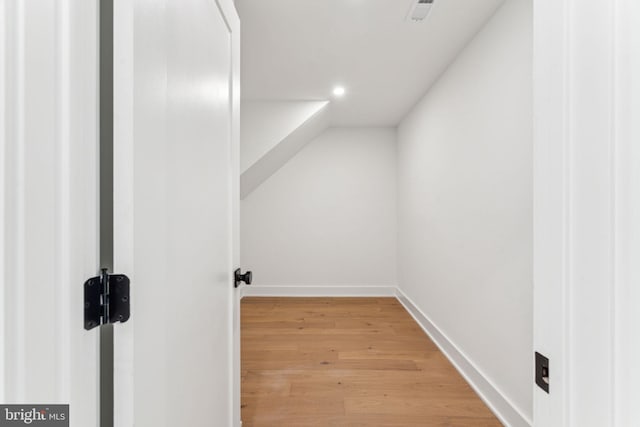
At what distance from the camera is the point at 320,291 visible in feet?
13.1

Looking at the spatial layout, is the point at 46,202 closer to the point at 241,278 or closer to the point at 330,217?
the point at 241,278

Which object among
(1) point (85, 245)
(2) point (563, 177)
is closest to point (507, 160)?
(2) point (563, 177)

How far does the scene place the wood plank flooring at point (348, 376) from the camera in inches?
65.9

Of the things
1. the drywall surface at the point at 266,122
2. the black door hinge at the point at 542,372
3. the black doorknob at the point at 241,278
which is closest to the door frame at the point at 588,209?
the black door hinge at the point at 542,372

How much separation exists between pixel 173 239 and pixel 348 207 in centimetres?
336

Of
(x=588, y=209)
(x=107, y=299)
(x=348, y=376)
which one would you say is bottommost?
(x=348, y=376)

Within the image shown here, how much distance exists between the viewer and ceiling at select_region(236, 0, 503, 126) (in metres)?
1.73

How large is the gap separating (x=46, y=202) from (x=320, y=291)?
12.2 ft

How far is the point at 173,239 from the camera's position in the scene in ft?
2.41

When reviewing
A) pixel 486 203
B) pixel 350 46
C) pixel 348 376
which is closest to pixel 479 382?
pixel 348 376

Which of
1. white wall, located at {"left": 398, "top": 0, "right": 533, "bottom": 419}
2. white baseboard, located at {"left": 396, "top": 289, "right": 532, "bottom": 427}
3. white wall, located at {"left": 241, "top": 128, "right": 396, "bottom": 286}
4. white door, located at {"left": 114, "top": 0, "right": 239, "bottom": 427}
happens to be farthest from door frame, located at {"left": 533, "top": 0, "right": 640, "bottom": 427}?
white wall, located at {"left": 241, "top": 128, "right": 396, "bottom": 286}

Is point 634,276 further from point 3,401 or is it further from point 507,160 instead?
point 507,160

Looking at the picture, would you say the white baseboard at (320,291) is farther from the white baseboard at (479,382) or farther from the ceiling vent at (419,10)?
the ceiling vent at (419,10)

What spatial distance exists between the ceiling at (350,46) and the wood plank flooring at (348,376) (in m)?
2.23
